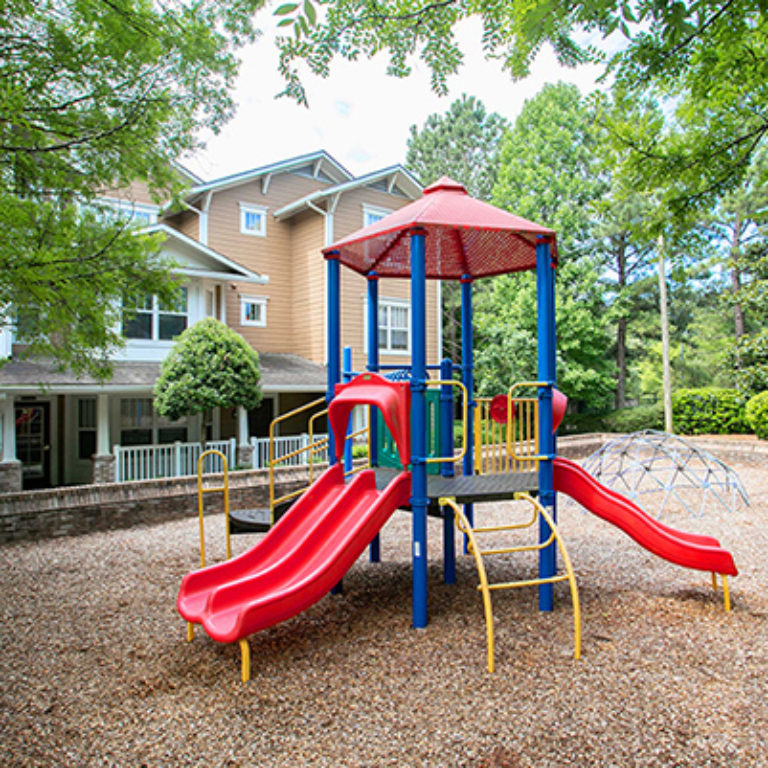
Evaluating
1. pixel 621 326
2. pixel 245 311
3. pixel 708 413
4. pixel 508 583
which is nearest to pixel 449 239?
pixel 508 583

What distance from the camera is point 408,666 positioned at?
13.7ft

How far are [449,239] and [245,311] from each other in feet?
40.0

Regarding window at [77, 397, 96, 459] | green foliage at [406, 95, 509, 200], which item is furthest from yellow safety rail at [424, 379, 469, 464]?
green foliage at [406, 95, 509, 200]

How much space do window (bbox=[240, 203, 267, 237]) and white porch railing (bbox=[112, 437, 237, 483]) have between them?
25.1 ft

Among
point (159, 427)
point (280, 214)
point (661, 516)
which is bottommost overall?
point (661, 516)

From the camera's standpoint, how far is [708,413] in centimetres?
2028

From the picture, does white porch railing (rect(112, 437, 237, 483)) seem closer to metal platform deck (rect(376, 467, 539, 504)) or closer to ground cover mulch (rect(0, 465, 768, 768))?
ground cover mulch (rect(0, 465, 768, 768))

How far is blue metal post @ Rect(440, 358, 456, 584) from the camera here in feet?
18.6

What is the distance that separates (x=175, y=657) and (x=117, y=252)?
3.99 metres

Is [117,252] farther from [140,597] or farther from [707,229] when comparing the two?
[707,229]

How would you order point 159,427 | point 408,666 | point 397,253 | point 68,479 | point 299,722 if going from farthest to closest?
point 159,427 < point 68,479 < point 397,253 < point 408,666 < point 299,722

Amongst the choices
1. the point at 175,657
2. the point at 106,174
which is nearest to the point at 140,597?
the point at 175,657

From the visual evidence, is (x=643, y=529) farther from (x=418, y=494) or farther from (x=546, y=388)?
(x=418, y=494)

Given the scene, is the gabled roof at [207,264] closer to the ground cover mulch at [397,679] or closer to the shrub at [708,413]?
the ground cover mulch at [397,679]
